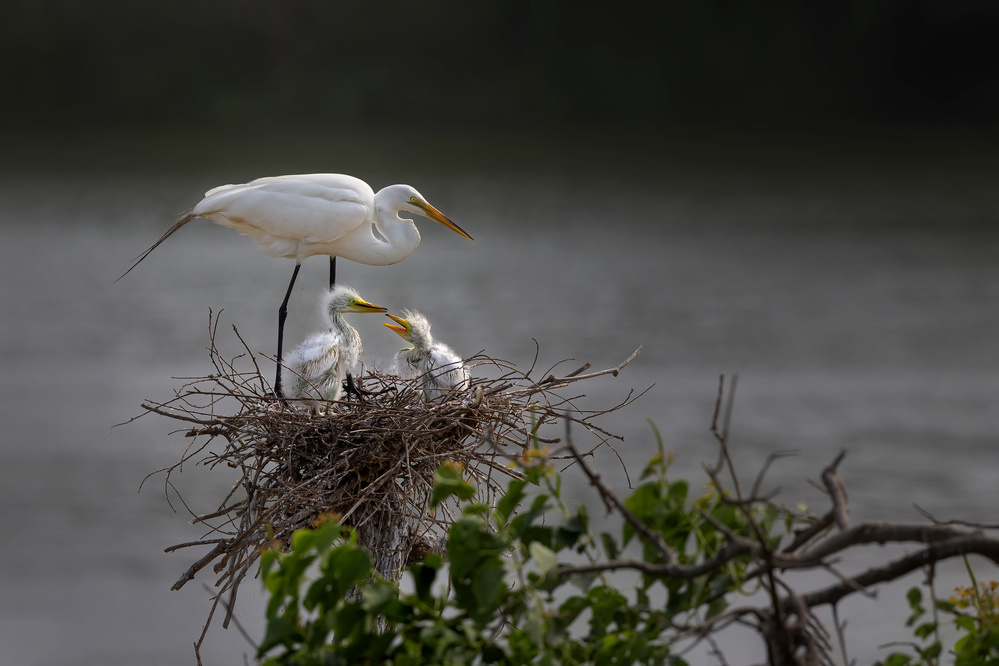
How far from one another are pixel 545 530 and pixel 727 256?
→ 7884 millimetres

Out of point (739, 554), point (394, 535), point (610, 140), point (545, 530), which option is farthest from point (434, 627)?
point (610, 140)

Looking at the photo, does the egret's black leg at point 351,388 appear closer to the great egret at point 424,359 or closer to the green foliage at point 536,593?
the great egret at point 424,359

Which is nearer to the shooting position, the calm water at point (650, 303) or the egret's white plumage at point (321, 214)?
the egret's white plumage at point (321, 214)

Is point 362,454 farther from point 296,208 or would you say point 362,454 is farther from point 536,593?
point 536,593

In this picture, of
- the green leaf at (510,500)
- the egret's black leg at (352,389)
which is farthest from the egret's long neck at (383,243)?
the green leaf at (510,500)

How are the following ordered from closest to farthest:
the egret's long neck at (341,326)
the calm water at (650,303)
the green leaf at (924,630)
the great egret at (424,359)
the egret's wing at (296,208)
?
the green leaf at (924,630)
the great egret at (424,359)
the egret's long neck at (341,326)
the egret's wing at (296,208)
the calm water at (650,303)

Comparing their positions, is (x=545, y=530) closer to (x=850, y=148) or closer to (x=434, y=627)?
(x=434, y=627)

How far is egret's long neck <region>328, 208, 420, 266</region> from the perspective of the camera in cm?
270

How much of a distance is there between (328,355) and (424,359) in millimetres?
247

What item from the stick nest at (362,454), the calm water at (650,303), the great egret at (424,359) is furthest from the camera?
the calm water at (650,303)

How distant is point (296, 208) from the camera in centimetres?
267

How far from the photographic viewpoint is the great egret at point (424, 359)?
2354 millimetres

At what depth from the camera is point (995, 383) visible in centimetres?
830

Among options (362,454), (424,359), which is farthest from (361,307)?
(362,454)
